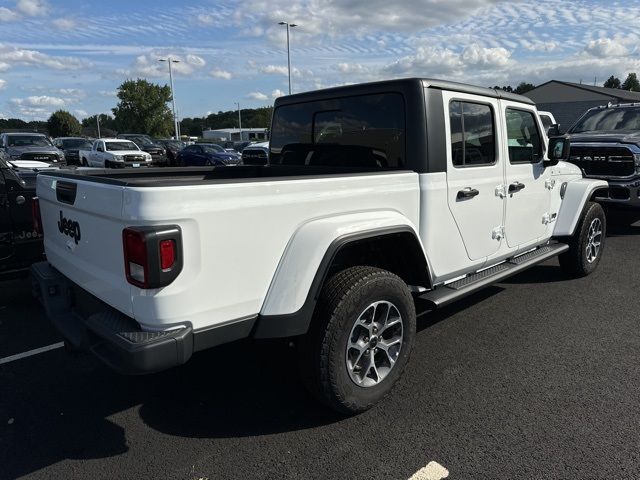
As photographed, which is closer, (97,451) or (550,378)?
(97,451)

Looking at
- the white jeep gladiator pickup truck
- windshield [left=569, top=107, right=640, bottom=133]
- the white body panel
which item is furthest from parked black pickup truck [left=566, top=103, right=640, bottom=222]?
the white body panel

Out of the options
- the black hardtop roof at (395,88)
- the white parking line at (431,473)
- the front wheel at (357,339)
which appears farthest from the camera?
the black hardtop roof at (395,88)

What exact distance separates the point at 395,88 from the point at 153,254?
82.3 inches

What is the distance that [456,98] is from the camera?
353 cm

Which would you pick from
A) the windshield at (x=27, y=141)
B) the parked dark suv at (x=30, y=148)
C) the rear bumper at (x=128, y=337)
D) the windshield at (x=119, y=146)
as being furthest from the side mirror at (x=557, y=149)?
the windshield at (x=119, y=146)

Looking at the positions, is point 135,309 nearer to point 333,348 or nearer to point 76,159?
point 333,348

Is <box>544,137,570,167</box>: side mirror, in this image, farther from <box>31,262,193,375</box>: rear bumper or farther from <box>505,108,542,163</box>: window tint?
<box>31,262,193,375</box>: rear bumper

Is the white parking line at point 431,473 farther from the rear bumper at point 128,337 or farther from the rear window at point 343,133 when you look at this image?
the rear window at point 343,133

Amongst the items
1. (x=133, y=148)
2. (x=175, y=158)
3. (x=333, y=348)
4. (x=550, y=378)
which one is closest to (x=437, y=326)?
(x=550, y=378)

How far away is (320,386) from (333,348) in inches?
9.2

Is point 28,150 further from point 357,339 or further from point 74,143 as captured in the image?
point 357,339

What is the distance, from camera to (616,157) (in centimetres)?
805

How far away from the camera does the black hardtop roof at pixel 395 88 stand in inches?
130

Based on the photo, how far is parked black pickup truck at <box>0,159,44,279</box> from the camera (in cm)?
459
